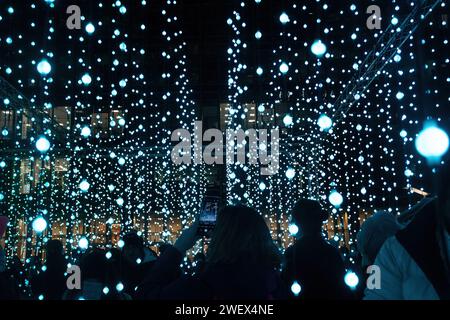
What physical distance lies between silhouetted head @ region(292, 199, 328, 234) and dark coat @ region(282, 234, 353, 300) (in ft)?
0.31

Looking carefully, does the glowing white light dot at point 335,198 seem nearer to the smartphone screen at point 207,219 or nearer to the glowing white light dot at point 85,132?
the glowing white light dot at point 85,132

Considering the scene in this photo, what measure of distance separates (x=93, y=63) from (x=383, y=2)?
660 inches

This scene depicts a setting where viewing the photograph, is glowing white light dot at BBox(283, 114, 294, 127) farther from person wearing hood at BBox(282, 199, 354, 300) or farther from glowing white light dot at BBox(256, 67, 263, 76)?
person wearing hood at BBox(282, 199, 354, 300)

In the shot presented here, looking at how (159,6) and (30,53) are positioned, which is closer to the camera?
(159,6)

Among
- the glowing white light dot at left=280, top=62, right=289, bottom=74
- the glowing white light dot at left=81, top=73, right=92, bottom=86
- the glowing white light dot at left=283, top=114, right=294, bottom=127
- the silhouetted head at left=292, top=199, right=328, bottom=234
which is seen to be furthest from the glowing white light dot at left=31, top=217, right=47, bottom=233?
the glowing white light dot at left=280, top=62, right=289, bottom=74

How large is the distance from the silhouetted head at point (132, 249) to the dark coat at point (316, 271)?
2452 mm

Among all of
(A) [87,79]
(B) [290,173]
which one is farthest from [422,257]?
(A) [87,79]

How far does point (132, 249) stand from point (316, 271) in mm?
2688

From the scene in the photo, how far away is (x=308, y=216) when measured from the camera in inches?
113

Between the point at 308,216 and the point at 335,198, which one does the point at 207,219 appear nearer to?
the point at 308,216

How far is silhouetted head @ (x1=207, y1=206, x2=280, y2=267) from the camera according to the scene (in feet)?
6.03
